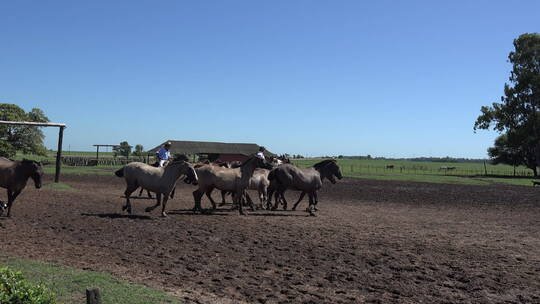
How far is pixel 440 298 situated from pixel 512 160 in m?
68.7

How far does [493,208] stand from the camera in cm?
1952

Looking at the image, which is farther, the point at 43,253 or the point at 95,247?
the point at 95,247

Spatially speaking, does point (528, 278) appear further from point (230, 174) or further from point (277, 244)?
point (230, 174)

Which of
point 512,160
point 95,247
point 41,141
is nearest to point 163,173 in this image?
point 95,247

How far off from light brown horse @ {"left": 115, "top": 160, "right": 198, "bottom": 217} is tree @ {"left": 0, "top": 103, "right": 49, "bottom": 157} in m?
31.8

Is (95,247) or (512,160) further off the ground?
(512,160)

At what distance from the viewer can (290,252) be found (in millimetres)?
9148

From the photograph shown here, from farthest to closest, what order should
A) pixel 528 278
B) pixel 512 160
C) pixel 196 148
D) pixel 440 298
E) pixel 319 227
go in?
pixel 512 160
pixel 196 148
pixel 319 227
pixel 528 278
pixel 440 298

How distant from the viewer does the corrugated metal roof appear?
57769 millimetres

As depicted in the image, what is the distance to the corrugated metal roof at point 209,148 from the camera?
57.8 metres

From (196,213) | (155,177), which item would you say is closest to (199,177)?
(196,213)

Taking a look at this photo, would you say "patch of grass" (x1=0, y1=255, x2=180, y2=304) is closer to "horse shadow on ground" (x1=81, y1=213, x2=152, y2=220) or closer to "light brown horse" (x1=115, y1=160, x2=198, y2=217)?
"horse shadow on ground" (x1=81, y1=213, x2=152, y2=220)

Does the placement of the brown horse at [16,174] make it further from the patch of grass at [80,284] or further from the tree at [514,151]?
the tree at [514,151]

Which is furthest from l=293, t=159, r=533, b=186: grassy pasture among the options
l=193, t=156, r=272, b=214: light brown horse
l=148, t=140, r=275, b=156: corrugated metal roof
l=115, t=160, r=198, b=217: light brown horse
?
l=115, t=160, r=198, b=217: light brown horse
